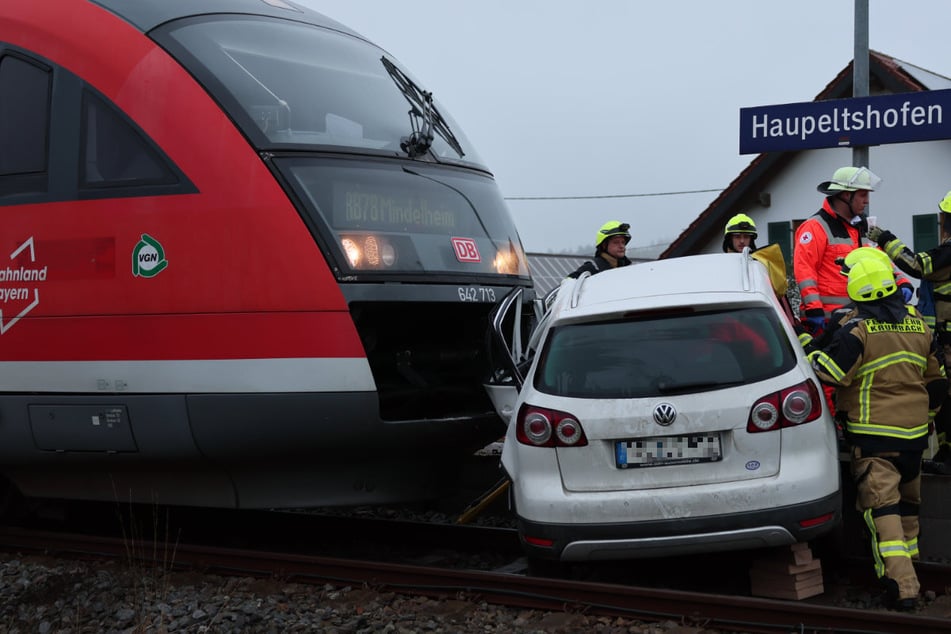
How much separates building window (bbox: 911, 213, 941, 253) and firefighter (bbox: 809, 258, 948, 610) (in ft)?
60.9

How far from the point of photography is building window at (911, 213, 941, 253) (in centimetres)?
2320

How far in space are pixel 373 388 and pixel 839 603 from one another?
8.76 ft

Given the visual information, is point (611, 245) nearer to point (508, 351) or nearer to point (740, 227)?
point (740, 227)

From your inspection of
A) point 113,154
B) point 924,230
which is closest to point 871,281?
point 113,154

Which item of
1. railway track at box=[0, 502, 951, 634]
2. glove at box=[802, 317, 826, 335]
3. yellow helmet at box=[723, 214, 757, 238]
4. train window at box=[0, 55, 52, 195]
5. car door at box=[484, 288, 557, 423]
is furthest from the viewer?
yellow helmet at box=[723, 214, 757, 238]

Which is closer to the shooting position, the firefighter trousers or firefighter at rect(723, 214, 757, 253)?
the firefighter trousers

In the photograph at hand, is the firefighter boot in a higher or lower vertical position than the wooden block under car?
higher

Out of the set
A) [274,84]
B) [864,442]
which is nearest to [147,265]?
[274,84]

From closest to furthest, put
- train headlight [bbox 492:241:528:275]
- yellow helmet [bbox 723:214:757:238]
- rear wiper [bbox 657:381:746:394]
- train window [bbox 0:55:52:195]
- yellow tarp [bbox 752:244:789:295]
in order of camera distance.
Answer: rear wiper [bbox 657:381:746:394], train window [bbox 0:55:52:195], train headlight [bbox 492:241:528:275], yellow tarp [bbox 752:244:789:295], yellow helmet [bbox 723:214:757:238]

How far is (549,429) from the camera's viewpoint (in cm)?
568

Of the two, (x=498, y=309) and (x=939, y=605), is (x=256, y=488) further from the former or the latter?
(x=939, y=605)

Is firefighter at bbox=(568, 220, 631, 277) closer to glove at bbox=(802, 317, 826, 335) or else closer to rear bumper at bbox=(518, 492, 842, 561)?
glove at bbox=(802, 317, 826, 335)

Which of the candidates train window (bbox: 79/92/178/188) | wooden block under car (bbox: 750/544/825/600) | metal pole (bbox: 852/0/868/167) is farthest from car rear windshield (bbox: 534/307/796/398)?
metal pole (bbox: 852/0/868/167)

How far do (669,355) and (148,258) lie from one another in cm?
297
